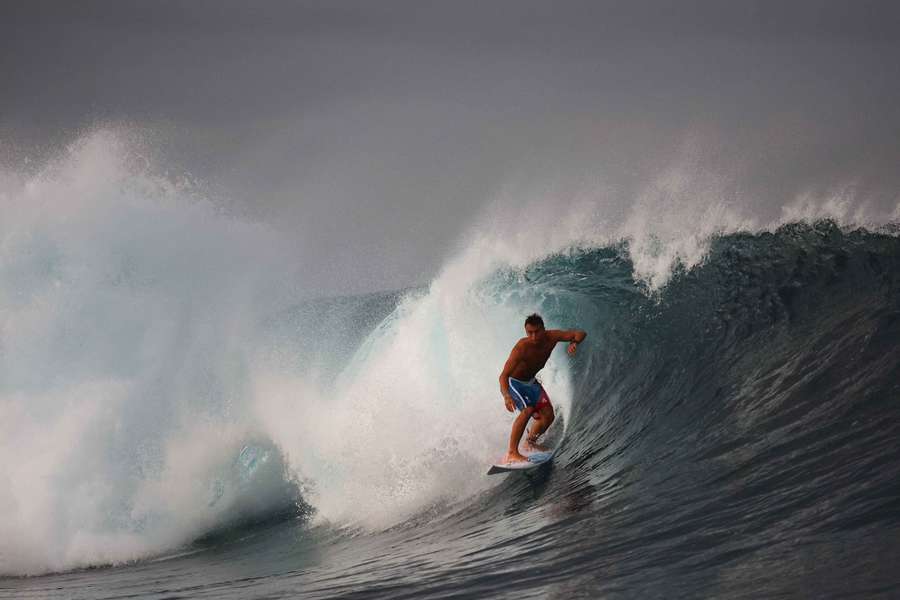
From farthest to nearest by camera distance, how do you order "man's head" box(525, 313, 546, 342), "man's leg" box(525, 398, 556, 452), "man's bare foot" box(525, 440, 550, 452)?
1. "man's bare foot" box(525, 440, 550, 452)
2. "man's leg" box(525, 398, 556, 452)
3. "man's head" box(525, 313, 546, 342)

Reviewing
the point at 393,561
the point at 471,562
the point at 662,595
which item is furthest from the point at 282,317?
the point at 662,595

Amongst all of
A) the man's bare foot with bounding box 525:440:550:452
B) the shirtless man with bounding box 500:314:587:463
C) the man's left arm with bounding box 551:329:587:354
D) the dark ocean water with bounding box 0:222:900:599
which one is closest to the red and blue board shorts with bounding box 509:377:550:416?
the shirtless man with bounding box 500:314:587:463

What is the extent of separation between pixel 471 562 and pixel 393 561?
1.03m

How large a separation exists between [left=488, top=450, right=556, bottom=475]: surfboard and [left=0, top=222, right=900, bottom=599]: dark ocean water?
0.12 metres

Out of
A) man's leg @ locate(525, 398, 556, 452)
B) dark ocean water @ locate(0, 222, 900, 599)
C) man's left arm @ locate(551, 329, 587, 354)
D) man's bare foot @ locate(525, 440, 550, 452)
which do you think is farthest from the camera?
man's bare foot @ locate(525, 440, 550, 452)

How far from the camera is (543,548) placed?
213 inches

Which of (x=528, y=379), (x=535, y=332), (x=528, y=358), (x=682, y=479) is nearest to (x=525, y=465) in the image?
(x=528, y=379)

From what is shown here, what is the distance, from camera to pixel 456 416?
1022cm

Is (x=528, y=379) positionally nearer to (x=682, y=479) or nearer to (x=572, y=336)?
(x=572, y=336)

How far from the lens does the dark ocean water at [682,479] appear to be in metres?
4.39

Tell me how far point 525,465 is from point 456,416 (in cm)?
A: 213

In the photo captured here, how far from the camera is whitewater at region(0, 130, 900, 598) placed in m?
5.08

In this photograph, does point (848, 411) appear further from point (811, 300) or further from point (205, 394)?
point (205, 394)

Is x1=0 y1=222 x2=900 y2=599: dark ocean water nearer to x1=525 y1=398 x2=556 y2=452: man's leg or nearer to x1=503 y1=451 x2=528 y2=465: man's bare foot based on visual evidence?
x1=503 y1=451 x2=528 y2=465: man's bare foot
